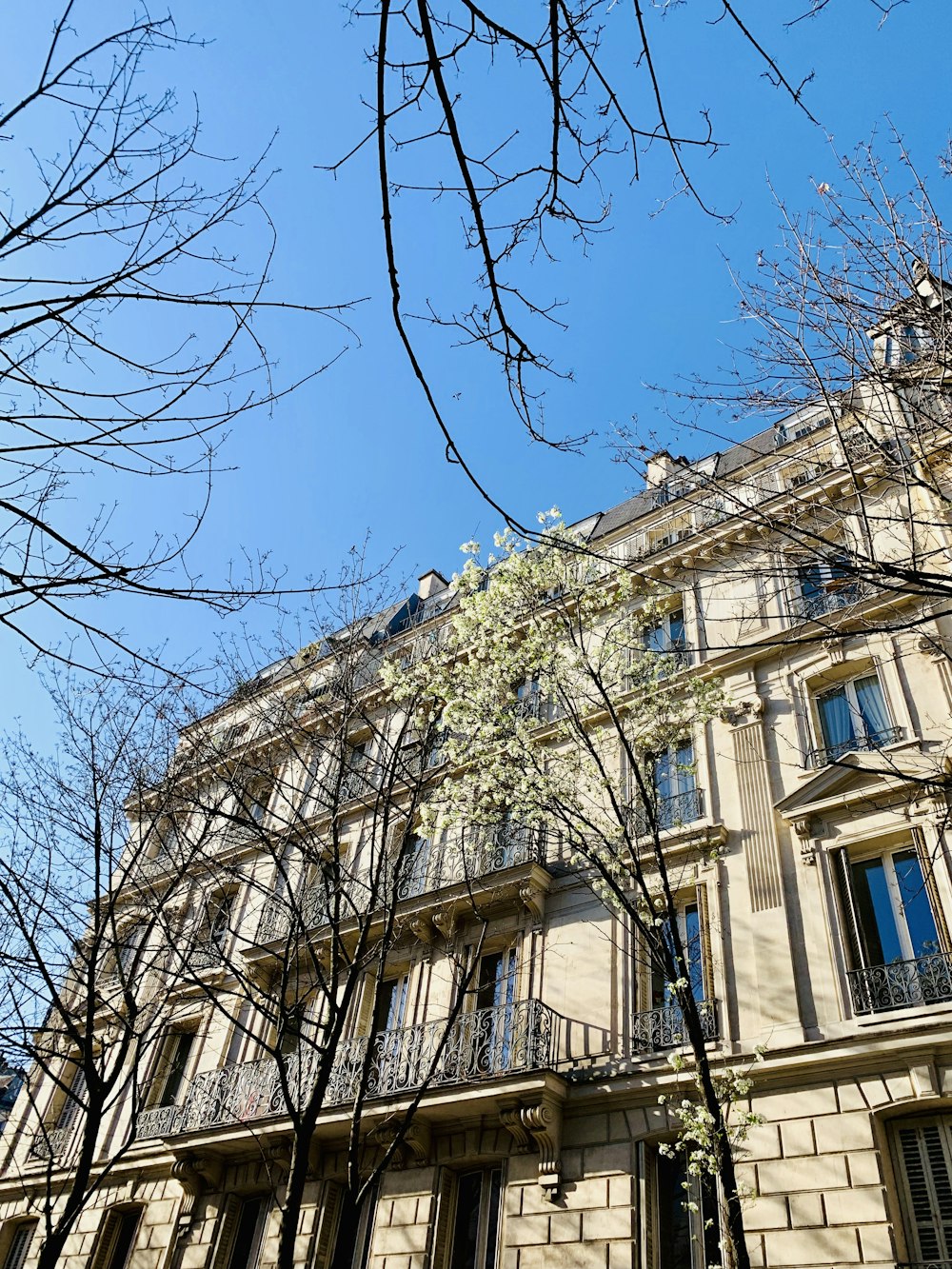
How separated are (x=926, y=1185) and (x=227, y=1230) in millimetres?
10793

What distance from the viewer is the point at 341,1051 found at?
1470cm

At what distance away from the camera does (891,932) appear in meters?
10.7

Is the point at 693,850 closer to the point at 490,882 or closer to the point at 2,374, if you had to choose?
the point at 490,882

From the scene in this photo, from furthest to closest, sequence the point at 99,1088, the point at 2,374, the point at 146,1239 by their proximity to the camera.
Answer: the point at 146,1239
the point at 99,1088
the point at 2,374

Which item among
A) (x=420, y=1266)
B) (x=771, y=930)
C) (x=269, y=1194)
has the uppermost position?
(x=771, y=930)

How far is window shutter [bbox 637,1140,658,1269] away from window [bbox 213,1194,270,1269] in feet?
22.4

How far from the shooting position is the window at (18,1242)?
→ 1805 centimetres

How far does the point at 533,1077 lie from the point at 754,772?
5191 mm

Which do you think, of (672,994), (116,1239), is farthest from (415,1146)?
(116,1239)

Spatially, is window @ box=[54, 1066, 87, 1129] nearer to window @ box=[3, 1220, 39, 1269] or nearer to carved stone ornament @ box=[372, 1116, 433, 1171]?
window @ box=[3, 1220, 39, 1269]

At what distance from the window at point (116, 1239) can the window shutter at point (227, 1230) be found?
9.03ft

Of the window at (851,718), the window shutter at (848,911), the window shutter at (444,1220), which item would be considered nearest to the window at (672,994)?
the window shutter at (848,911)

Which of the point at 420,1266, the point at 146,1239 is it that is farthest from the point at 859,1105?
the point at 146,1239

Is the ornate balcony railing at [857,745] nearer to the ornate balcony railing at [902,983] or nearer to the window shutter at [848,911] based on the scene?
the window shutter at [848,911]
